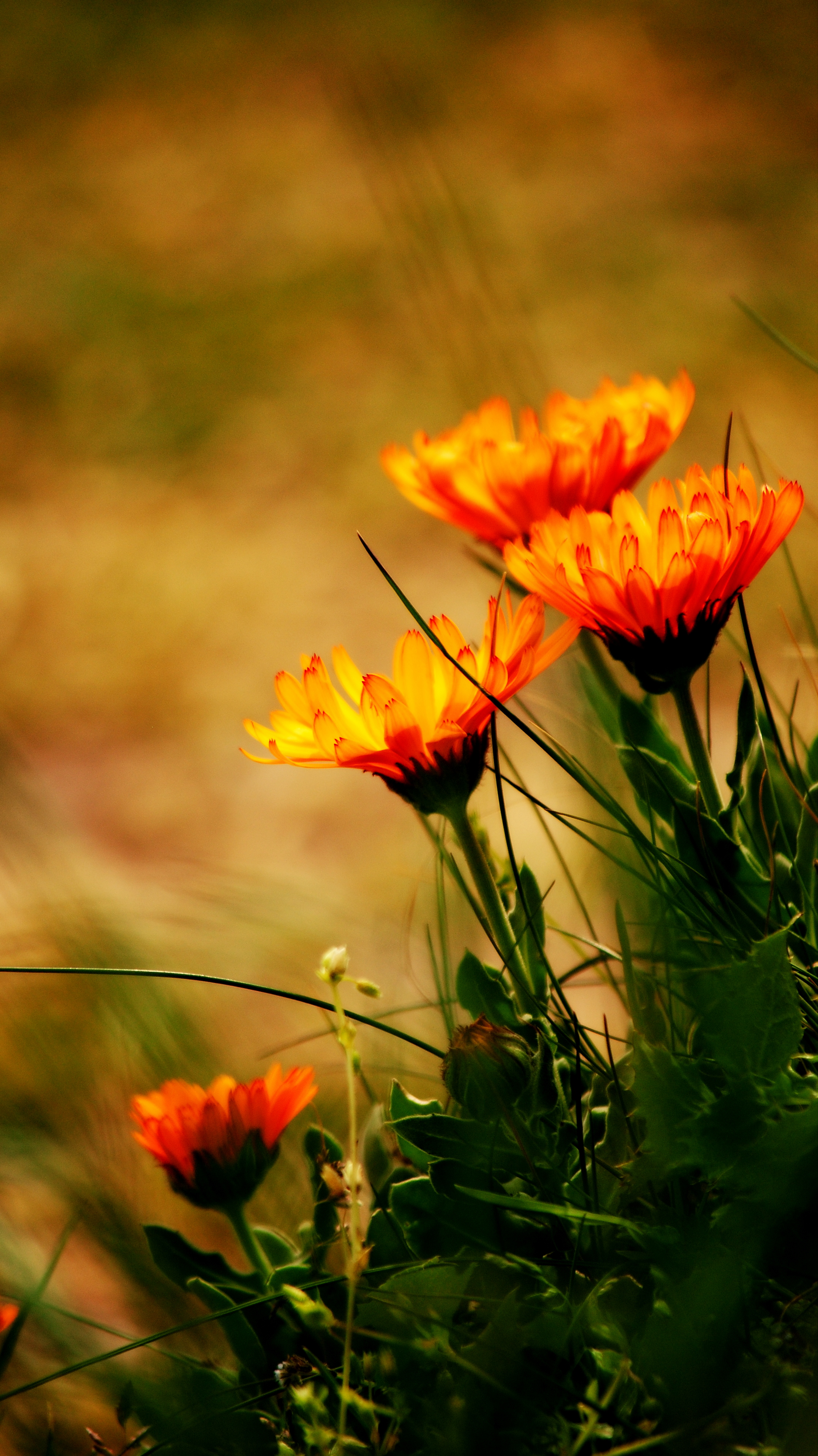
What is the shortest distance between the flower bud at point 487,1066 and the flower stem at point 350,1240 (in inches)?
0.8

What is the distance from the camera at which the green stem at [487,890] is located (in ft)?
0.73

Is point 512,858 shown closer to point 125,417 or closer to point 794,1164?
point 794,1164

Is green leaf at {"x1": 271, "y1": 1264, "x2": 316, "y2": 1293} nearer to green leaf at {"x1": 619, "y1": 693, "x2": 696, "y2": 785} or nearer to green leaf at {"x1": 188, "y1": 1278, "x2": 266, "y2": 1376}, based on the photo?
green leaf at {"x1": 188, "y1": 1278, "x2": 266, "y2": 1376}

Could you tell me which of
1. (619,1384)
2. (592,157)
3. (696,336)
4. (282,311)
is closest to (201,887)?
Result: (619,1384)

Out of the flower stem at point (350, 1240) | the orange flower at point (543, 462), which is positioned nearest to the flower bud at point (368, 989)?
the flower stem at point (350, 1240)

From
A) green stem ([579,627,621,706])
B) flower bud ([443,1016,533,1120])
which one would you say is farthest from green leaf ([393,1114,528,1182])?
green stem ([579,627,621,706])

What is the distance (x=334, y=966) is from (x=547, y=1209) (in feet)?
0.20

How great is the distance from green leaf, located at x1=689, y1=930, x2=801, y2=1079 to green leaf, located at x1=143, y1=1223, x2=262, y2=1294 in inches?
4.9

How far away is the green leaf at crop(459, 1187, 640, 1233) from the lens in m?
0.18

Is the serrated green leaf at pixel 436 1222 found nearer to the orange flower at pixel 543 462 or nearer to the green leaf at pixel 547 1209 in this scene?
the green leaf at pixel 547 1209

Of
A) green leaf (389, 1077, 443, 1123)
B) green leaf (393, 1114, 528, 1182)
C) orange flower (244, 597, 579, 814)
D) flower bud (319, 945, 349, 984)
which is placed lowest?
green leaf (389, 1077, 443, 1123)

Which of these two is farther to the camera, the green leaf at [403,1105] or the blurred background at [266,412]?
the blurred background at [266,412]

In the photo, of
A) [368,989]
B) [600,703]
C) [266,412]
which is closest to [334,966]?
[368,989]

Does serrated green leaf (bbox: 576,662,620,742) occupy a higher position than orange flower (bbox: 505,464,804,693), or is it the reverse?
orange flower (bbox: 505,464,804,693)
